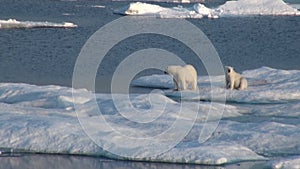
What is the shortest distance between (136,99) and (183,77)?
1510mm

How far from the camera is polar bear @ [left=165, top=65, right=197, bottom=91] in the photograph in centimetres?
1362

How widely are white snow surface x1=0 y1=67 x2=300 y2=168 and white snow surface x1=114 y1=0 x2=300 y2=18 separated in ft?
61.4

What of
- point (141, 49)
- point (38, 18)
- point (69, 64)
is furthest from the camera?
point (38, 18)

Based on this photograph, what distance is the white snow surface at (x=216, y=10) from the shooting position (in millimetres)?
32375

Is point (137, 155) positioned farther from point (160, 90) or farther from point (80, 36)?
point (80, 36)

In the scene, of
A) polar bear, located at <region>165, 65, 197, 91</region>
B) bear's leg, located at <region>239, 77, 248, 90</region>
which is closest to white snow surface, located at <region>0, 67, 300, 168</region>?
bear's leg, located at <region>239, 77, 248, 90</region>

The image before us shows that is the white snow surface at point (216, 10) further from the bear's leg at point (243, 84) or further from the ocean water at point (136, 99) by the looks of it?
the bear's leg at point (243, 84)

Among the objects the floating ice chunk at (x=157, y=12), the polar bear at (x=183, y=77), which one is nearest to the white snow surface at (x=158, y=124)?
the polar bear at (x=183, y=77)

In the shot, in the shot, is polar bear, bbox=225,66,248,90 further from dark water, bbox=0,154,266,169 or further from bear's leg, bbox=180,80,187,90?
dark water, bbox=0,154,266,169

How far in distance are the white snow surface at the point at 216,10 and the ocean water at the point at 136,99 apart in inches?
193

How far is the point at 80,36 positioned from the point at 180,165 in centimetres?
1626

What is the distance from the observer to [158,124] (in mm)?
10836

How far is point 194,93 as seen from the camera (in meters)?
13.5

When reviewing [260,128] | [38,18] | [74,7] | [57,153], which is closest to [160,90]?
[260,128]
